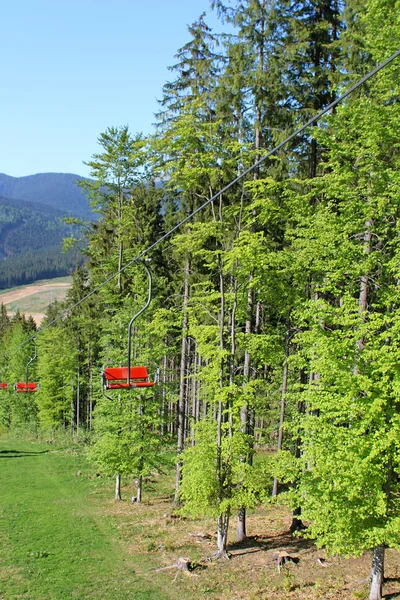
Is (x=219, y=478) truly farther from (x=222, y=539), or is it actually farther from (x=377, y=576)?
(x=377, y=576)

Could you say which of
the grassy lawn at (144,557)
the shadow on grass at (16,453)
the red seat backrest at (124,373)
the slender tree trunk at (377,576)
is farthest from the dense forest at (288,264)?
the shadow on grass at (16,453)

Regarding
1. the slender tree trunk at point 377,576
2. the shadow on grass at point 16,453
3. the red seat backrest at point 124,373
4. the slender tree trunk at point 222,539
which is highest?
the red seat backrest at point 124,373

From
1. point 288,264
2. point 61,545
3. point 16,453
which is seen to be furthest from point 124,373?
point 16,453

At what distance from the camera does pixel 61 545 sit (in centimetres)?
1888

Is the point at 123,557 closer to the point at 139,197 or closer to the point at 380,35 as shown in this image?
the point at 380,35

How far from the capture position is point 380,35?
11.6 m

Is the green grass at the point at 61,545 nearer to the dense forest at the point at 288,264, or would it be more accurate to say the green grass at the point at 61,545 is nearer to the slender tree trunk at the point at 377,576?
the dense forest at the point at 288,264

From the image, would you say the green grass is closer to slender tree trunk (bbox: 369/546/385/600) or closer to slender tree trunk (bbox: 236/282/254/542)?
slender tree trunk (bbox: 236/282/254/542)

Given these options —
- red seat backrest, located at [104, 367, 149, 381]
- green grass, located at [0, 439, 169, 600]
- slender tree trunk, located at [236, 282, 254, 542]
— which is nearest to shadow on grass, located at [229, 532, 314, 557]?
slender tree trunk, located at [236, 282, 254, 542]

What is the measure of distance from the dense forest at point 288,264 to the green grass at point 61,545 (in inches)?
108

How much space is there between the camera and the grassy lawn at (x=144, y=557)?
13.9 metres

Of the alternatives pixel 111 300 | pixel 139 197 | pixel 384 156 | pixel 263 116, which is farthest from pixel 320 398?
pixel 139 197

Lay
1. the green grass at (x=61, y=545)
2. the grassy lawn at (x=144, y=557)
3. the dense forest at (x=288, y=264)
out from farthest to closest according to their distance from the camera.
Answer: the green grass at (x=61, y=545) → the grassy lawn at (x=144, y=557) → the dense forest at (x=288, y=264)

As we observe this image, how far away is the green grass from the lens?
1463 cm
